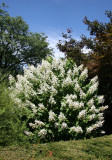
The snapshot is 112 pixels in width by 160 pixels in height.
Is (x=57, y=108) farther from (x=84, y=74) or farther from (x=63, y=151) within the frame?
(x=63, y=151)

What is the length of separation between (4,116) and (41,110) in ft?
3.78

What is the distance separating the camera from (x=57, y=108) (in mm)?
5488

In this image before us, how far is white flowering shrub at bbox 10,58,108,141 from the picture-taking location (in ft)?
16.8

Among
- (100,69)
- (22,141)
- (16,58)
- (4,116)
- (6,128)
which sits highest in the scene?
(16,58)

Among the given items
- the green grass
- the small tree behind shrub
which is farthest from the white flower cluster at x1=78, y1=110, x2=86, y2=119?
the small tree behind shrub

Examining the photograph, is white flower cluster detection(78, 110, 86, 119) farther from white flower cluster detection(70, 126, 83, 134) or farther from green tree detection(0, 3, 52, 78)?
green tree detection(0, 3, 52, 78)

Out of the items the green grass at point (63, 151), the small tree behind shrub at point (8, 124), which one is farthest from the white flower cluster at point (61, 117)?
the small tree behind shrub at point (8, 124)

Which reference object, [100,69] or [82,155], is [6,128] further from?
[100,69]

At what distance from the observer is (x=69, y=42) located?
10.3 meters

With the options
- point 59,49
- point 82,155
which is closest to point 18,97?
point 82,155

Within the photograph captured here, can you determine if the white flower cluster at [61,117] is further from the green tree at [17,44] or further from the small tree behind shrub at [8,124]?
the green tree at [17,44]

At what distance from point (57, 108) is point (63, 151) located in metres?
1.80

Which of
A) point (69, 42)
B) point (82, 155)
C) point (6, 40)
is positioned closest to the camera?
point (82, 155)

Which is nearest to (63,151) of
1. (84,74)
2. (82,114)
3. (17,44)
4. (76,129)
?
(76,129)
